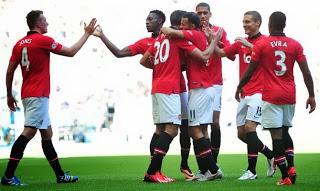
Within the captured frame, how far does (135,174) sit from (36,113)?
2.65m

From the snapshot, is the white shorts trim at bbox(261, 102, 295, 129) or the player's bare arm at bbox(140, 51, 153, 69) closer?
the white shorts trim at bbox(261, 102, 295, 129)

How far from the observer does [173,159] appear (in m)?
15.0

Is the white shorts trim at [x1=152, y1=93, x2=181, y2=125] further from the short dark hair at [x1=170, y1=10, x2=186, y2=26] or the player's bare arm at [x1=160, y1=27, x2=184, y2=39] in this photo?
the short dark hair at [x1=170, y1=10, x2=186, y2=26]

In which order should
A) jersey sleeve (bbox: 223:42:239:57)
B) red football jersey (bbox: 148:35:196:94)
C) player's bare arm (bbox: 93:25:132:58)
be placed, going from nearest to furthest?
red football jersey (bbox: 148:35:196:94)
player's bare arm (bbox: 93:25:132:58)
jersey sleeve (bbox: 223:42:239:57)

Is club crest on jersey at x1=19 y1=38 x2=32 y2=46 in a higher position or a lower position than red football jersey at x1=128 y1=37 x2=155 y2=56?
higher

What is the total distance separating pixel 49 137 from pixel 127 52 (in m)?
1.50

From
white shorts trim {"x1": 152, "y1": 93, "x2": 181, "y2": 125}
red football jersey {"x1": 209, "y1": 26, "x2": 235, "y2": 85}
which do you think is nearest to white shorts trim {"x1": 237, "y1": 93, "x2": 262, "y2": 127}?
red football jersey {"x1": 209, "y1": 26, "x2": 235, "y2": 85}

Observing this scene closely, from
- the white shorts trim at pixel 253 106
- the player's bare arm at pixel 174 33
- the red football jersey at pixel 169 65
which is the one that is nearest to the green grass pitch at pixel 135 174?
the white shorts trim at pixel 253 106

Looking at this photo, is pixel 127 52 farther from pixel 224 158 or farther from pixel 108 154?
pixel 108 154

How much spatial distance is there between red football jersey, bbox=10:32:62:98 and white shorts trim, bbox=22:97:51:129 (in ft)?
0.20

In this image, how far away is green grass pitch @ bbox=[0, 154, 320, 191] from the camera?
312 inches

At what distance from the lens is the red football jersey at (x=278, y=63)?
8.05 meters

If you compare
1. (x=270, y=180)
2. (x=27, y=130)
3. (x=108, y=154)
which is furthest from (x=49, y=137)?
(x=108, y=154)

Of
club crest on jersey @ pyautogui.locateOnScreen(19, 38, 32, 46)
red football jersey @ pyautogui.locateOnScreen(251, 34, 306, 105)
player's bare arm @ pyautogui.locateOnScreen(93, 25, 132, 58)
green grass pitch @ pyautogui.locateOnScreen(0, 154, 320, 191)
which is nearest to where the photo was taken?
green grass pitch @ pyautogui.locateOnScreen(0, 154, 320, 191)
